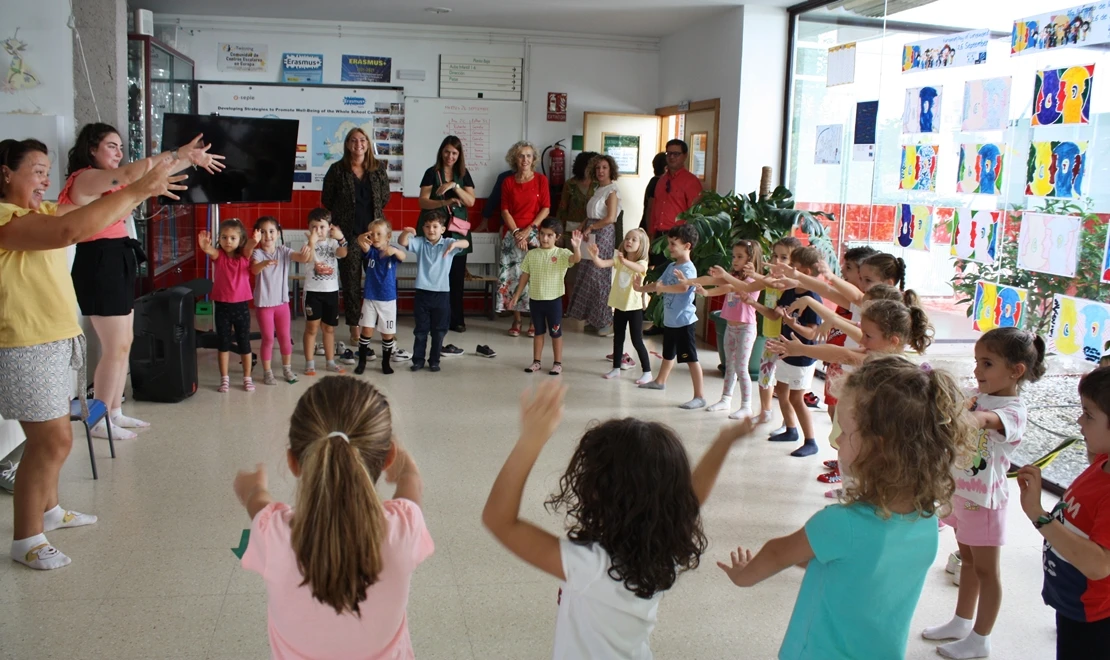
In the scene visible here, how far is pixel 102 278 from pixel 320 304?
5.91ft

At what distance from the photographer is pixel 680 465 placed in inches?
61.0

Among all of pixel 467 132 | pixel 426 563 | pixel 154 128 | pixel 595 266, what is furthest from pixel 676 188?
pixel 426 563

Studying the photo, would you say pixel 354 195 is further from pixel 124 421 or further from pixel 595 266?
pixel 124 421

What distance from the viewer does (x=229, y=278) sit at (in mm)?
5594

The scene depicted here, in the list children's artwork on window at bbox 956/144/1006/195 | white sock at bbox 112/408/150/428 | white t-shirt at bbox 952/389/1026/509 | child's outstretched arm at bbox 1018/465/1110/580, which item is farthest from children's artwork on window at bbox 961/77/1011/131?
white sock at bbox 112/408/150/428

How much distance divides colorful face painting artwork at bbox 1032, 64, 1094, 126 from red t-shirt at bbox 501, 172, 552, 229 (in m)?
4.35

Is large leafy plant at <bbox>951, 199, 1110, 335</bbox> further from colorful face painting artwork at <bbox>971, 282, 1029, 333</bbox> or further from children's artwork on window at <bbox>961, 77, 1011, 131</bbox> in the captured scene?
children's artwork on window at <bbox>961, 77, 1011, 131</bbox>

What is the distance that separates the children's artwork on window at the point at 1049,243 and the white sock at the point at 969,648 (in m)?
2.04

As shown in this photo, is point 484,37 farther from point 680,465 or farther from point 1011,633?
point 680,465

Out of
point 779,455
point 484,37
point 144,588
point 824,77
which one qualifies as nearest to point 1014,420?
point 779,455

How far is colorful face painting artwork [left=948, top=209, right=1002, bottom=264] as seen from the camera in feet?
15.1

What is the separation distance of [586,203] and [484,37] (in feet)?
6.40

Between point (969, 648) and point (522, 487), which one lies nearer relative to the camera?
point (522, 487)

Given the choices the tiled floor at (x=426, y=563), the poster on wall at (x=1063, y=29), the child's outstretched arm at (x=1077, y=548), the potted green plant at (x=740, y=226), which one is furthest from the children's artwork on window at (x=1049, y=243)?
the child's outstretched arm at (x=1077, y=548)
